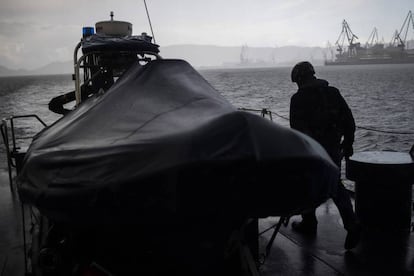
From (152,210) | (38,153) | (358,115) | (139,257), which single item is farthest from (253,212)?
(358,115)

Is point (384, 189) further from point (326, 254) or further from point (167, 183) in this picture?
point (167, 183)

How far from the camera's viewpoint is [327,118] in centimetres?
507

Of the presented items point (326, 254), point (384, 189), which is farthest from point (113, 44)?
point (384, 189)

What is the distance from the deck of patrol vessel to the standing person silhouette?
0.26 m

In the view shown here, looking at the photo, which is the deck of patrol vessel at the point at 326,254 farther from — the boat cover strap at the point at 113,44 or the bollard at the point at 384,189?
the boat cover strap at the point at 113,44

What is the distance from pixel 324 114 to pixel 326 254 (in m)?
1.63

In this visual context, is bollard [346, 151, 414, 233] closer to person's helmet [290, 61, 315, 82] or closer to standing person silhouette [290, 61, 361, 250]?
standing person silhouette [290, 61, 361, 250]

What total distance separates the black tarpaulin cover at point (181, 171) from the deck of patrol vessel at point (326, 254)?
2.45 m

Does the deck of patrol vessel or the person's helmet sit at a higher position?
the person's helmet

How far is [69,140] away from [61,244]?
794 mm

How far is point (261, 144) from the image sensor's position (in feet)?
7.65

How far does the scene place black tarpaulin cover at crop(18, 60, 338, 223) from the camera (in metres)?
2.23

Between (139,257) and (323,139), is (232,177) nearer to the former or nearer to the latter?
(139,257)

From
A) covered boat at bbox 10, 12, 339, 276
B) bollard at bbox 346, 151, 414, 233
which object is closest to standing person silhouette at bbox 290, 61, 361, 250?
bollard at bbox 346, 151, 414, 233
